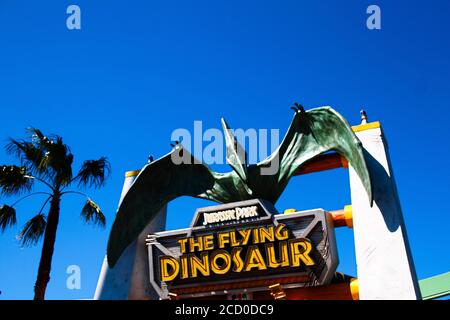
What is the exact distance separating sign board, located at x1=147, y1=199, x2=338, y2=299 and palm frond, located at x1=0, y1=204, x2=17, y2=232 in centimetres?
413

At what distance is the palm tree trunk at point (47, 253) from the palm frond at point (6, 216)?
4.55 ft

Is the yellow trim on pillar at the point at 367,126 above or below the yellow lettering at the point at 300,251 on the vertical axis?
above

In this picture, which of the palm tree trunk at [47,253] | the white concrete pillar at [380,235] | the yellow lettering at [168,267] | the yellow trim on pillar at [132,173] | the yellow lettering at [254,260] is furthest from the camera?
the yellow trim on pillar at [132,173]

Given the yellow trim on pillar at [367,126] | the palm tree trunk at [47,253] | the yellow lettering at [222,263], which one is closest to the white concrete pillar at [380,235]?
the yellow trim on pillar at [367,126]

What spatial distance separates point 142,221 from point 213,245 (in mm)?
2955

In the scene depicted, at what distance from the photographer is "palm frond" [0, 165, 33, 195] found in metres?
14.0

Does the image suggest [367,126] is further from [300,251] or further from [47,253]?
[47,253]

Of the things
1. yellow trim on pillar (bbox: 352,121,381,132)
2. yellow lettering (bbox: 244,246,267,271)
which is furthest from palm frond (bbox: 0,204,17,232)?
yellow trim on pillar (bbox: 352,121,381,132)

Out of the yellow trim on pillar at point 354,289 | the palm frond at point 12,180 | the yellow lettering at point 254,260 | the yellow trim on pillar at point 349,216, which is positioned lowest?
the yellow trim on pillar at point 354,289

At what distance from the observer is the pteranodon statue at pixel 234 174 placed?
43.8ft

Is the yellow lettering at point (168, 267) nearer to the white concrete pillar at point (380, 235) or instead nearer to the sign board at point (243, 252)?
the sign board at point (243, 252)

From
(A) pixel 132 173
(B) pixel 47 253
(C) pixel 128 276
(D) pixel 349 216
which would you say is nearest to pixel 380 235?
(D) pixel 349 216
